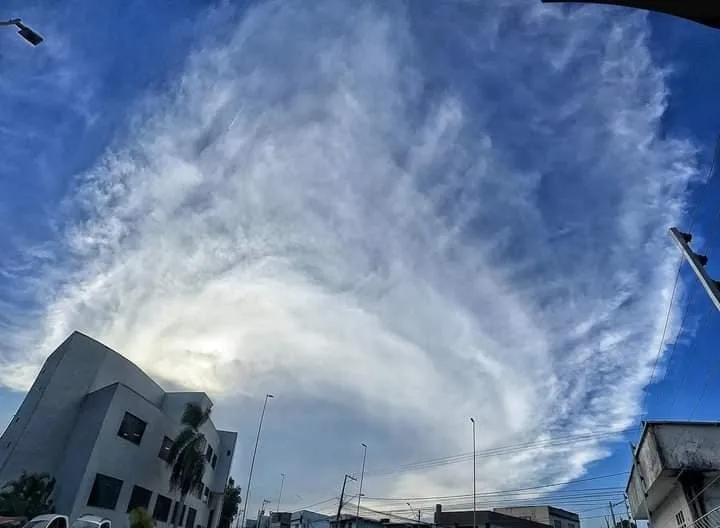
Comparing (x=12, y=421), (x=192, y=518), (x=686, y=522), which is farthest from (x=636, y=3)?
(x=192, y=518)

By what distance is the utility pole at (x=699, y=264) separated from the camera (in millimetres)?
10641

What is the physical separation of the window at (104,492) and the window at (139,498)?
99.9 inches

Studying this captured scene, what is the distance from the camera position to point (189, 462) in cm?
4309

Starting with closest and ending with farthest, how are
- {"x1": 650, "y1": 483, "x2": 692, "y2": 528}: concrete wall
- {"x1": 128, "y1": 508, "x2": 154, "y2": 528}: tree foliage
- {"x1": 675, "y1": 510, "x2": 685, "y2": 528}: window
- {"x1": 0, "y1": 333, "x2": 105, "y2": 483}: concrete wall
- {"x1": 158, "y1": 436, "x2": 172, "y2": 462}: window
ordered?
A: 1. {"x1": 650, "y1": 483, "x2": 692, "y2": 528}: concrete wall
2. {"x1": 675, "y1": 510, "x2": 685, "y2": 528}: window
3. {"x1": 128, "y1": 508, "x2": 154, "y2": 528}: tree foliage
4. {"x1": 0, "y1": 333, "x2": 105, "y2": 483}: concrete wall
5. {"x1": 158, "y1": 436, "x2": 172, "y2": 462}: window

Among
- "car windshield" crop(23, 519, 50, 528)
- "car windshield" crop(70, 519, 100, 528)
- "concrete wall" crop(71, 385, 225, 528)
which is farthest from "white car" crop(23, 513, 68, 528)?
"concrete wall" crop(71, 385, 225, 528)

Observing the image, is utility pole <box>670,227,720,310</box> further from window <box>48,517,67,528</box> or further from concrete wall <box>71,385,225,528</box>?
concrete wall <box>71,385,225,528</box>

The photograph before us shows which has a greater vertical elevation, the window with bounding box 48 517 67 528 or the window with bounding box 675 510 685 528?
the window with bounding box 675 510 685 528

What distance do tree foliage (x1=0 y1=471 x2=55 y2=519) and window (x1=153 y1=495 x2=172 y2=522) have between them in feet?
49.3

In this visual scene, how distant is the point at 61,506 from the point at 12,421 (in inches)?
406

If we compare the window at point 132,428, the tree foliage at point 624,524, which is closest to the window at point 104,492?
the window at point 132,428

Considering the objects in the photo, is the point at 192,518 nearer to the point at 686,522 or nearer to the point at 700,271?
the point at 686,522

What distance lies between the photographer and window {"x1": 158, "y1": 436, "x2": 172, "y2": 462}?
45.1 meters

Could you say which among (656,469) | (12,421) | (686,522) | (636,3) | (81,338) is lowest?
(686,522)

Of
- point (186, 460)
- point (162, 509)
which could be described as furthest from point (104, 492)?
point (162, 509)
